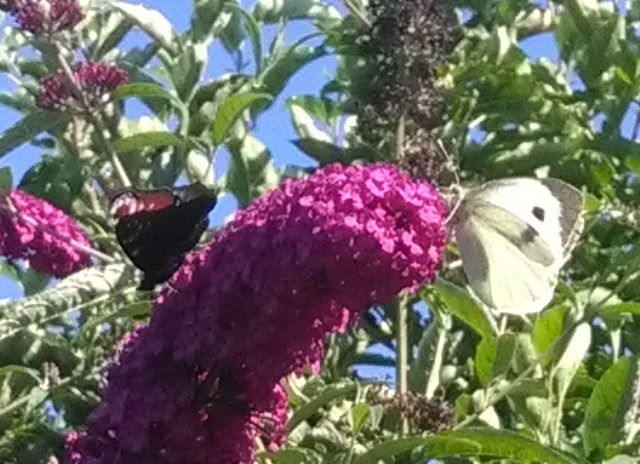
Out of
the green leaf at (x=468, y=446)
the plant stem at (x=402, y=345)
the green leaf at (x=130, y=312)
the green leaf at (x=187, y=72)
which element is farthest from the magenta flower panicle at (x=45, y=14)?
the green leaf at (x=468, y=446)

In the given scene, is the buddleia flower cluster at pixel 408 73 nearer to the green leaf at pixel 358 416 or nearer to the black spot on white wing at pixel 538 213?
the black spot on white wing at pixel 538 213

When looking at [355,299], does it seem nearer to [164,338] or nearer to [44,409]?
[164,338]

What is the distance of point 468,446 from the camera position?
2.23 meters

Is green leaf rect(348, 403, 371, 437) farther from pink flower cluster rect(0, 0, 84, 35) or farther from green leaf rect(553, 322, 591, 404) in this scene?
pink flower cluster rect(0, 0, 84, 35)

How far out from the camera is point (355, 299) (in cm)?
211

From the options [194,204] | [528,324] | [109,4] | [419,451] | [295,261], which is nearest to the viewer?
[295,261]

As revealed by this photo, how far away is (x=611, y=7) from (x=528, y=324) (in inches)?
35.6

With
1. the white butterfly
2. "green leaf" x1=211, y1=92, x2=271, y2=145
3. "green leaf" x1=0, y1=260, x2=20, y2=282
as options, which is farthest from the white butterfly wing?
"green leaf" x1=0, y1=260, x2=20, y2=282

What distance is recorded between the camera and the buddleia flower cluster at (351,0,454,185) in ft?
8.83

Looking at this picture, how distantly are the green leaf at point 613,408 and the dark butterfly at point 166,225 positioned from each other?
56cm

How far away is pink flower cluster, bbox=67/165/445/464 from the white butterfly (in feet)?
1.28

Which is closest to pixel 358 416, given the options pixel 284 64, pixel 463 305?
pixel 463 305

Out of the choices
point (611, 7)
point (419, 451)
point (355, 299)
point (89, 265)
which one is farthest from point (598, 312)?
point (611, 7)

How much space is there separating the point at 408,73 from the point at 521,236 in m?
0.28
